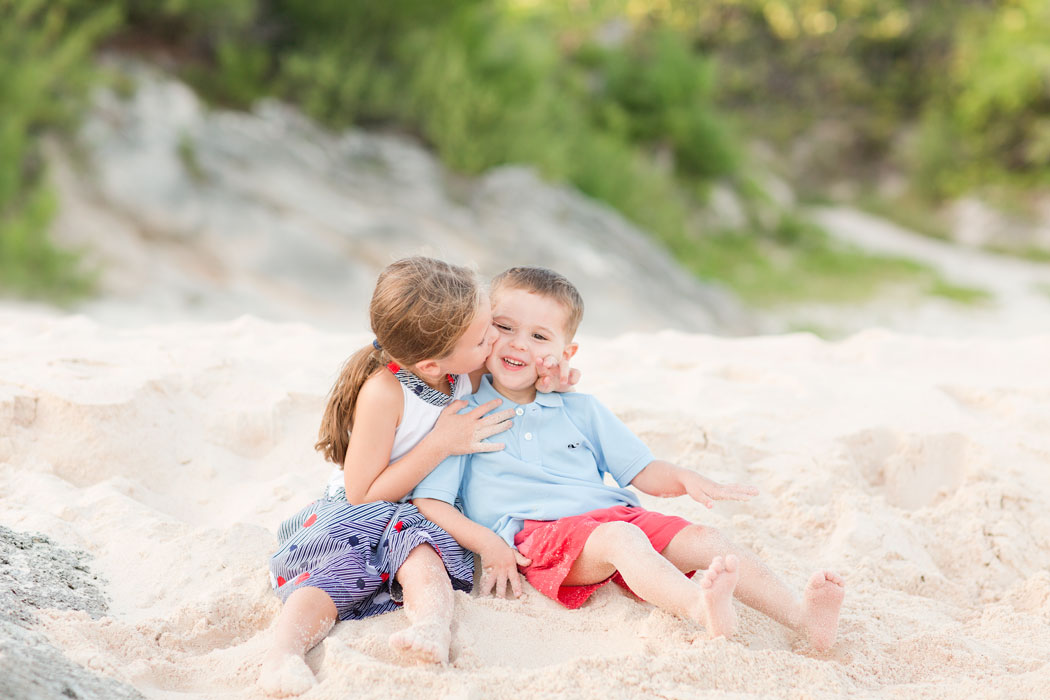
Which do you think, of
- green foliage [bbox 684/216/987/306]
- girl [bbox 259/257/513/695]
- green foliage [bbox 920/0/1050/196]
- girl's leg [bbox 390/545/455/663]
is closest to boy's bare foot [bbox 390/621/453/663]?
girl's leg [bbox 390/545/455/663]

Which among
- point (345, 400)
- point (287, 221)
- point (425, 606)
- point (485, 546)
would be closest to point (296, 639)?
point (425, 606)

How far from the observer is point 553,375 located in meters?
2.22

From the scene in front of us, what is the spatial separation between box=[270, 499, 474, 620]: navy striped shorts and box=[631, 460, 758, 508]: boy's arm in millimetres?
458

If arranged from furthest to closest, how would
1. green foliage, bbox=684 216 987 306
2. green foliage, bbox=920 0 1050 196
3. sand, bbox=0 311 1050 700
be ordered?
green foliage, bbox=920 0 1050 196, green foliage, bbox=684 216 987 306, sand, bbox=0 311 1050 700

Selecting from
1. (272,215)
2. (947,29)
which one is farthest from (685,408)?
(947,29)

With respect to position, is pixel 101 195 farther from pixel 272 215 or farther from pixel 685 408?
pixel 685 408

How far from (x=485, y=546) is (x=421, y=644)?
399 millimetres

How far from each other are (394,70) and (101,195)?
→ 8.60 ft

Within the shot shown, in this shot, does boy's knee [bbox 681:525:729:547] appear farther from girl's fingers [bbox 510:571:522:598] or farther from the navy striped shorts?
the navy striped shorts

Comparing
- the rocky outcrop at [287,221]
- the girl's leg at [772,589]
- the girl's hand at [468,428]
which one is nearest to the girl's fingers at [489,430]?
the girl's hand at [468,428]

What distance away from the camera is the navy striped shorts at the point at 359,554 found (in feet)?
6.39

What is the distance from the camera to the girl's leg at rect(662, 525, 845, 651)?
1839mm

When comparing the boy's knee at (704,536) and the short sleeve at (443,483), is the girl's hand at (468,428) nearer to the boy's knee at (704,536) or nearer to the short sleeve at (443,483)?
the short sleeve at (443,483)

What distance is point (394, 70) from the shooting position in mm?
7914
